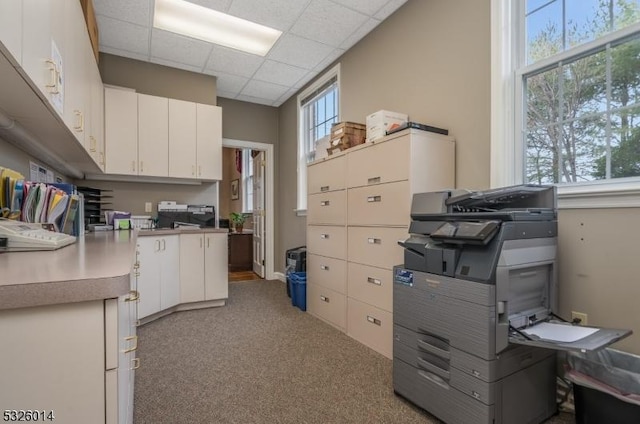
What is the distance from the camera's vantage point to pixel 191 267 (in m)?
3.47

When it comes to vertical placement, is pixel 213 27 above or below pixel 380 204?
above

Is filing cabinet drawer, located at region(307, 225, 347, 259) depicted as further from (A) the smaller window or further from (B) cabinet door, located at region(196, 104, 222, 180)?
(A) the smaller window

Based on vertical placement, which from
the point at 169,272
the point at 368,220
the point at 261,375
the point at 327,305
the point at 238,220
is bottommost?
the point at 261,375

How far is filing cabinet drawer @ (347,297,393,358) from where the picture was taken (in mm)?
2318

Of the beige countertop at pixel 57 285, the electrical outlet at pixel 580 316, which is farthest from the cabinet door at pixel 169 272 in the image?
the electrical outlet at pixel 580 316

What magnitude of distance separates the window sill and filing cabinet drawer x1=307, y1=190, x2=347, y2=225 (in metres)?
1.58

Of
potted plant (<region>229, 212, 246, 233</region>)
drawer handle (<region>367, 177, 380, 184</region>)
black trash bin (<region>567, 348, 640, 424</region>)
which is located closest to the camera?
black trash bin (<region>567, 348, 640, 424</region>)

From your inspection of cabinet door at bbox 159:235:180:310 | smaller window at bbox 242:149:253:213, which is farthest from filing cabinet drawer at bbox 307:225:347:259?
smaller window at bbox 242:149:253:213

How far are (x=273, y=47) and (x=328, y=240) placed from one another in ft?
7.12

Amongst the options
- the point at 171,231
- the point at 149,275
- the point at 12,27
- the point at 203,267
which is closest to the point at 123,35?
the point at 171,231

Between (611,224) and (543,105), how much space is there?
2.64 feet

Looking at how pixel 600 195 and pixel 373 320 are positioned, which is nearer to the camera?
pixel 600 195

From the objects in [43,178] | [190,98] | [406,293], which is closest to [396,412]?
[406,293]

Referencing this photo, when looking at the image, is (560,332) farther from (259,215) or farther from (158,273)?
(259,215)
